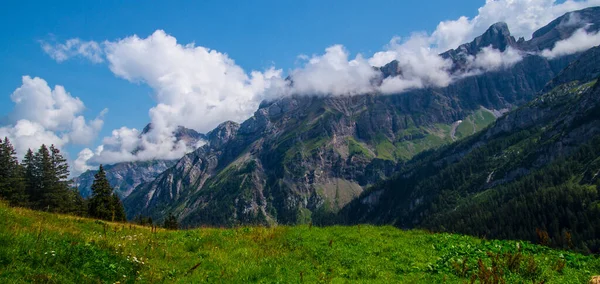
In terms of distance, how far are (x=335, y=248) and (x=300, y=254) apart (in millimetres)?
2356

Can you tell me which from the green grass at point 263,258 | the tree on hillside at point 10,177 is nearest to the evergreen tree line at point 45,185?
the tree on hillside at point 10,177

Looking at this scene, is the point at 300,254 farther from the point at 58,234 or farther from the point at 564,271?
the point at 564,271

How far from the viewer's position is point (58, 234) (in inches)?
588

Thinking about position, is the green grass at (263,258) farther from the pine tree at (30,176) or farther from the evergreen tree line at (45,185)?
the pine tree at (30,176)

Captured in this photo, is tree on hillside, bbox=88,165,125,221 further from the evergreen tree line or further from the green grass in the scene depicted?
the green grass

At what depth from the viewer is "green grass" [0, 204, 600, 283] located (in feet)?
40.8

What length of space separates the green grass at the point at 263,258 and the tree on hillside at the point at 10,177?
206 feet

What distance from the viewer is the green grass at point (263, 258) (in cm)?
1244

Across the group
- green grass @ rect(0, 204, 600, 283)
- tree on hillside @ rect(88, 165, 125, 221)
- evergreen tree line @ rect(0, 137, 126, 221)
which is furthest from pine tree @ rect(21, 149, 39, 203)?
green grass @ rect(0, 204, 600, 283)

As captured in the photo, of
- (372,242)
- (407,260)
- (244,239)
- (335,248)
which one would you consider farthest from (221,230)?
(407,260)

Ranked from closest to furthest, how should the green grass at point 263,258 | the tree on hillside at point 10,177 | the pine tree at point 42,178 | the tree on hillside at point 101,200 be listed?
the green grass at point 263,258, the tree on hillside at point 10,177, the tree on hillside at point 101,200, the pine tree at point 42,178

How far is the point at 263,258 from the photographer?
1673 centimetres

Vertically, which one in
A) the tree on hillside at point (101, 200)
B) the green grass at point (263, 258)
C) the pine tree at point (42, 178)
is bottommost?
the green grass at point (263, 258)

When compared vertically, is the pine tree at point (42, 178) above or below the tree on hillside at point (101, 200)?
above
